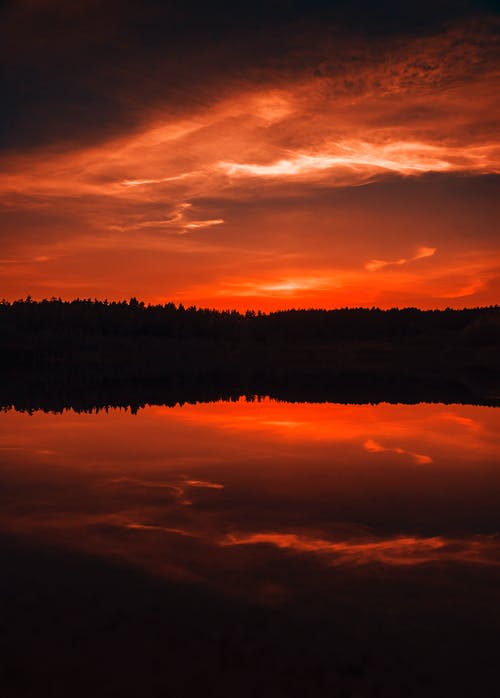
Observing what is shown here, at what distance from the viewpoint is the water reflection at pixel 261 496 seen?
10.6 metres

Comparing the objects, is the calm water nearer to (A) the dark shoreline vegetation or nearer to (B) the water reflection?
(B) the water reflection

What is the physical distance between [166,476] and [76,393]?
29.7 metres

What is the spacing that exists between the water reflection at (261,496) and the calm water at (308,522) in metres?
0.06

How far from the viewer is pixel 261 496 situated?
49.6 ft

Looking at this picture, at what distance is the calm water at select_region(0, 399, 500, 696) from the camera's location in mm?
8031

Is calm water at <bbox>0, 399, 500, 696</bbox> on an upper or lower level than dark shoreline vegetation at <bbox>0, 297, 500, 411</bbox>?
lower

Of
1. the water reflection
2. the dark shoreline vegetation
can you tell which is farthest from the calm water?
the dark shoreline vegetation

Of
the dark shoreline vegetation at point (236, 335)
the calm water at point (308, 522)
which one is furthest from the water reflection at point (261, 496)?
the dark shoreline vegetation at point (236, 335)

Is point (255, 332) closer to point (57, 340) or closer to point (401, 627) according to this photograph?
point (57, 340)

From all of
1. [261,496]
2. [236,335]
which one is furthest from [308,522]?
[236,335]

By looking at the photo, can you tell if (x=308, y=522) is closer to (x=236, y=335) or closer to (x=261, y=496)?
(x=261, y=496)

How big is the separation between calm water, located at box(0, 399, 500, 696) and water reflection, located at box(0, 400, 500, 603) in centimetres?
6

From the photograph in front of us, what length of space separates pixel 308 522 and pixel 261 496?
2.49 m

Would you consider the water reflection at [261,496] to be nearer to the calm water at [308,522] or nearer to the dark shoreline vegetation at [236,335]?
the calm water at [308,522]
